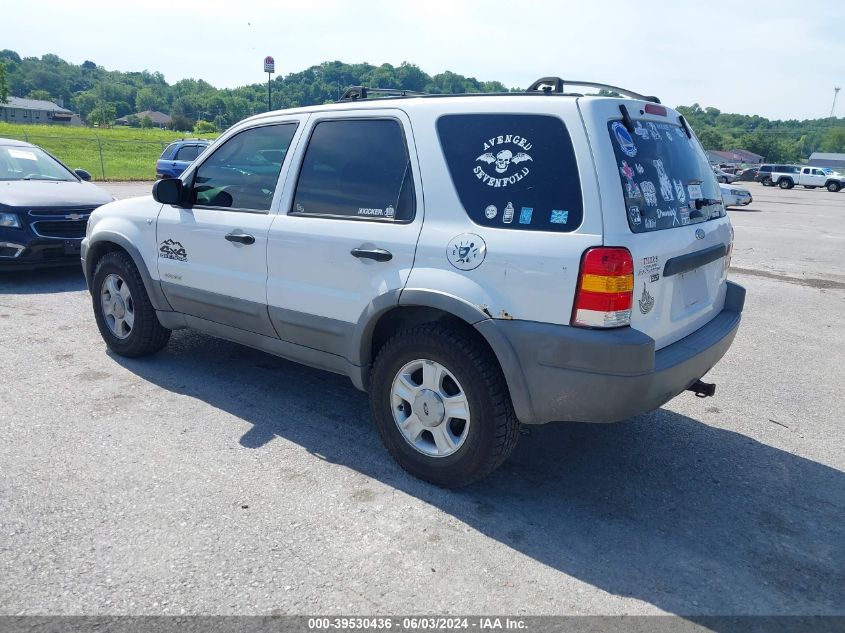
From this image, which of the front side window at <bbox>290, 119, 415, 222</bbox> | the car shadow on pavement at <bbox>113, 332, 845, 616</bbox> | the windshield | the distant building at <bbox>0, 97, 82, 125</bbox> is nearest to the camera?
the car shadow on pavement at <bbox>113, 332, 845, 616</bbox>

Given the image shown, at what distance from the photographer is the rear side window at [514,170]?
118 inches

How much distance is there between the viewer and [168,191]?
179 inches

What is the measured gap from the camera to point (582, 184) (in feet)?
9.67

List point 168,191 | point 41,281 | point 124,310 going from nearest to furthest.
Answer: point 168,191 < point 124,310 < point 41,281

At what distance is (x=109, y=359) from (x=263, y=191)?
84.2 inches

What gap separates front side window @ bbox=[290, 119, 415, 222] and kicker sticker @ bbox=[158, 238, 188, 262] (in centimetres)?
111

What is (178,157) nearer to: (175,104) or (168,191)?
(168,191)

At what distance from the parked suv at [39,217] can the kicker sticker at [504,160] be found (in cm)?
627

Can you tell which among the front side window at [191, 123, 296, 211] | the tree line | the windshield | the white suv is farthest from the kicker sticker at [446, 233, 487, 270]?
the tree line

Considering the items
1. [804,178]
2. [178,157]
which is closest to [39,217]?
[178,157]

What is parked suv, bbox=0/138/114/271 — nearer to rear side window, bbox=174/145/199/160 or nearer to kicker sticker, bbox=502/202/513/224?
kicker sticker, bbox=502/202/513/224

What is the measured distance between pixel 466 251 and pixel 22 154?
27.0 ft

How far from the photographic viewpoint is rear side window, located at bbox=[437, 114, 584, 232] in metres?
3.00

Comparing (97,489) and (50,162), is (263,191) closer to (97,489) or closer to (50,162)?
(97,489)
